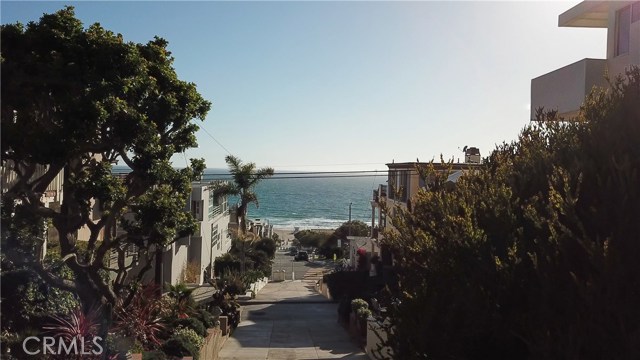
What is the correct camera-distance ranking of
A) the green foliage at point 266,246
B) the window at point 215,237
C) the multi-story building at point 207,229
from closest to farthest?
1. the multi-story building at point 207,229
2. the window at point 215,237
3. the green foliage at point 266,246

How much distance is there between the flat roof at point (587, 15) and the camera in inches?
452

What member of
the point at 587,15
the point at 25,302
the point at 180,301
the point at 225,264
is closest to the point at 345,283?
the point at 180,301

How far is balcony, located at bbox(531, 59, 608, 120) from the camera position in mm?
10609

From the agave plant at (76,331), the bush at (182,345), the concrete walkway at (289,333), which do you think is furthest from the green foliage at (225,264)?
the agave plant at (76,331)

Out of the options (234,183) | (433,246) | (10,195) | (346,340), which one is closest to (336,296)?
(346,340)

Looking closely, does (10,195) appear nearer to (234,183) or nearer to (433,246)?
(433,246)

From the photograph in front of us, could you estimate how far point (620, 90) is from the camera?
5227 mm

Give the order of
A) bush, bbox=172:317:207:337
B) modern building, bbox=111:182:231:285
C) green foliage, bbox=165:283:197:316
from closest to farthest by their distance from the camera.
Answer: bush, bbox=172:317:207:337 → green foliage, bbox=165:283:197:316 → modern building, bbox=111:182:231:285

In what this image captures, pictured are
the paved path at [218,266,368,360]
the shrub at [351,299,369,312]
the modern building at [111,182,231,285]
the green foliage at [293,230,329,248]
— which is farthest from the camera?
the green foliage at [293,230,329,248]

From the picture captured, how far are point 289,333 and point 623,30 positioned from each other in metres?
12.0

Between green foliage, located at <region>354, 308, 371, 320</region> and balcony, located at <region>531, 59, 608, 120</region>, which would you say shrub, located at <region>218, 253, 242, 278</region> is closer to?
green foliage, located at <region>354, 308, 371, 320</region>

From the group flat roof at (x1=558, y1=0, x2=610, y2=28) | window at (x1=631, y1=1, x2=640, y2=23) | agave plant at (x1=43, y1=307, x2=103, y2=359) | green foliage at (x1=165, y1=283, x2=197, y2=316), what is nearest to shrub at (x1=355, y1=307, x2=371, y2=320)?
green foliage at (x1=165, y1=283, x2=197, y2=316)

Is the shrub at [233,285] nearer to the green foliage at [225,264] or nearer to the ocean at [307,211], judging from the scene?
the green foliage at [225,264]

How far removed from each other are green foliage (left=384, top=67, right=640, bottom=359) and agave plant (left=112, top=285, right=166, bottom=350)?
6.61m
